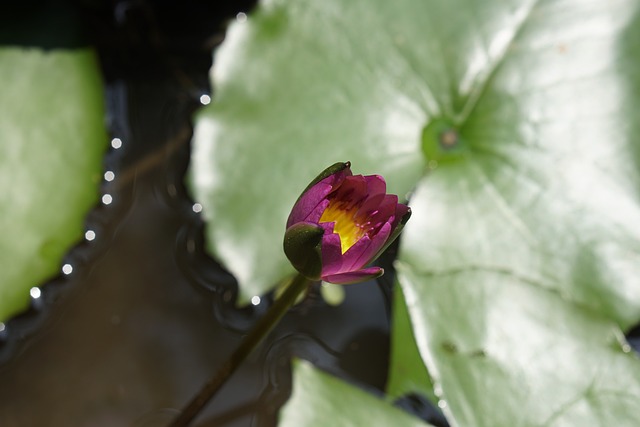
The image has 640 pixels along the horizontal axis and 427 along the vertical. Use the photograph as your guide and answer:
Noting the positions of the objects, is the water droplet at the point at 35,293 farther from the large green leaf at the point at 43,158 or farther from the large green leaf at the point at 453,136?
the large green leaf at the point at 453,136

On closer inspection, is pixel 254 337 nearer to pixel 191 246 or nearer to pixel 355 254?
pixel 355 254

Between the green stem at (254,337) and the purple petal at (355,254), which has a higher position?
the purple petal at (355,254)

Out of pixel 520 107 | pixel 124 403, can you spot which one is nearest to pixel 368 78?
pixel 520 107

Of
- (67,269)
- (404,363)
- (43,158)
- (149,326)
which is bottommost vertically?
(404,363)

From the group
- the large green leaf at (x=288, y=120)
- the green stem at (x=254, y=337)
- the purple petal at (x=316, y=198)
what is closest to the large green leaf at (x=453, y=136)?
the large green leaf at (x=288, y=120)

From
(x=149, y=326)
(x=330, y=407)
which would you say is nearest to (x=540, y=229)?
(x=330, y=407)

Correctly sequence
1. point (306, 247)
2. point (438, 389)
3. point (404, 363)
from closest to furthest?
point (306, 247) < point (438, 389) < point (404, 363)

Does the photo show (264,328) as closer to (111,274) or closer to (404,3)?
(111,274)
